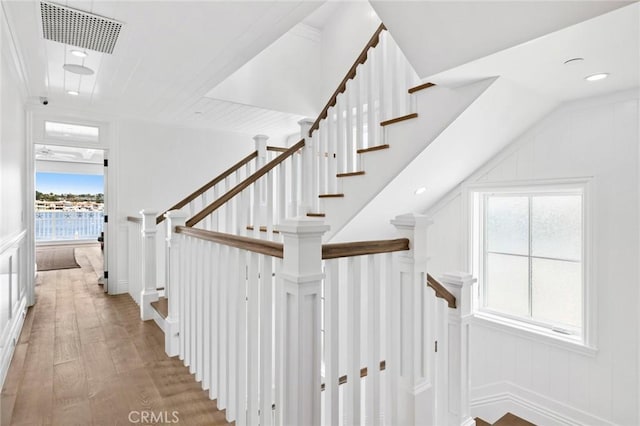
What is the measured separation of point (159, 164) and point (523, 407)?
495cm

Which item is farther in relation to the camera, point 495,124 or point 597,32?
point 495,124

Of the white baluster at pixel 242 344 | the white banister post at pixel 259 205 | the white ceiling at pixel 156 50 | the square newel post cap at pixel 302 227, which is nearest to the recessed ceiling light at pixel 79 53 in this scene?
the white ceiling at pixel 156 50

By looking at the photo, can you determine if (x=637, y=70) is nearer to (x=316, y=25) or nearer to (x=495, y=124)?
(x=495, y=124)

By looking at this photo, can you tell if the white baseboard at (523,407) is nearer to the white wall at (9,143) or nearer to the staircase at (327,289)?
the staircase at (327,289)

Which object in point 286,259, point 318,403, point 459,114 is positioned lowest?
point 318,403

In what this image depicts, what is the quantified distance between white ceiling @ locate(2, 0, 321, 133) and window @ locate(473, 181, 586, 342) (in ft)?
8.46

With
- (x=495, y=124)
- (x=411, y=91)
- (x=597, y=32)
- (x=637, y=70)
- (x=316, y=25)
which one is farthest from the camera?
(x=316, y=25)

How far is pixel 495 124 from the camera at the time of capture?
2.52 metres

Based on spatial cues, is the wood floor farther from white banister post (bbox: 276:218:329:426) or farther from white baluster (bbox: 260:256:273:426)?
white banister post (bbox: 276:218:329:426)

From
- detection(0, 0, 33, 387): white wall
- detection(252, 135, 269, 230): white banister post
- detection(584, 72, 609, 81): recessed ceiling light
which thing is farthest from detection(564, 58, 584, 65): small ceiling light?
detection(0, 0, 33, 387): white wall

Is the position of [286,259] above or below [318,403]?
above

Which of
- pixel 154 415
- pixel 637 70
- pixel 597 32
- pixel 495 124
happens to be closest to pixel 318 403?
pixel 154 415

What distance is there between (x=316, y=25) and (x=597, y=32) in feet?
13.7

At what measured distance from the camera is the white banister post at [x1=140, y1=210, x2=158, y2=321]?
3.29 metres
